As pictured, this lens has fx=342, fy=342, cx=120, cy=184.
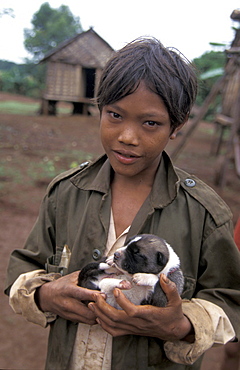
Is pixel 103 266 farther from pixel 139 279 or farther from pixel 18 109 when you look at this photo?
pixel 18 109

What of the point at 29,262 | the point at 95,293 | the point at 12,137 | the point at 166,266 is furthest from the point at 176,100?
the point at 12,137

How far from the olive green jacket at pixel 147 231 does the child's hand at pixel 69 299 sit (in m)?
0.13

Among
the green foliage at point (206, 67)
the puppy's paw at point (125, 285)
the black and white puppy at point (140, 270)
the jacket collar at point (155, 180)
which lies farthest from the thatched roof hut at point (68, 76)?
the puppy's paw at point (125, 285)

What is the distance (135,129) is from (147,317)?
0.81 meters

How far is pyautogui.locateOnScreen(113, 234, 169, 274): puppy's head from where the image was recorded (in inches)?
61.1

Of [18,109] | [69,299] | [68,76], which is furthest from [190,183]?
[18,109]

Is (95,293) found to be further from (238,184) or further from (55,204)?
(238,184)

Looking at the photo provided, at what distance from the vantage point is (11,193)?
733cm

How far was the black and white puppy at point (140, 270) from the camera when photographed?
153 cm

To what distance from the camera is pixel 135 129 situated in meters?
1.54

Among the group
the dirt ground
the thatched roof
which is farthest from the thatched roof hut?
the dirt ground

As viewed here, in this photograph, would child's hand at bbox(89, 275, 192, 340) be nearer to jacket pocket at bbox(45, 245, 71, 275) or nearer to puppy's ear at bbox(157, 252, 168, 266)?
puppy's ear at bbox(157, 252, 168, 266)

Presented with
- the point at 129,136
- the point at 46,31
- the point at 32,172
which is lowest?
the point at 32,172

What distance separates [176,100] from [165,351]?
1194 millimetres
